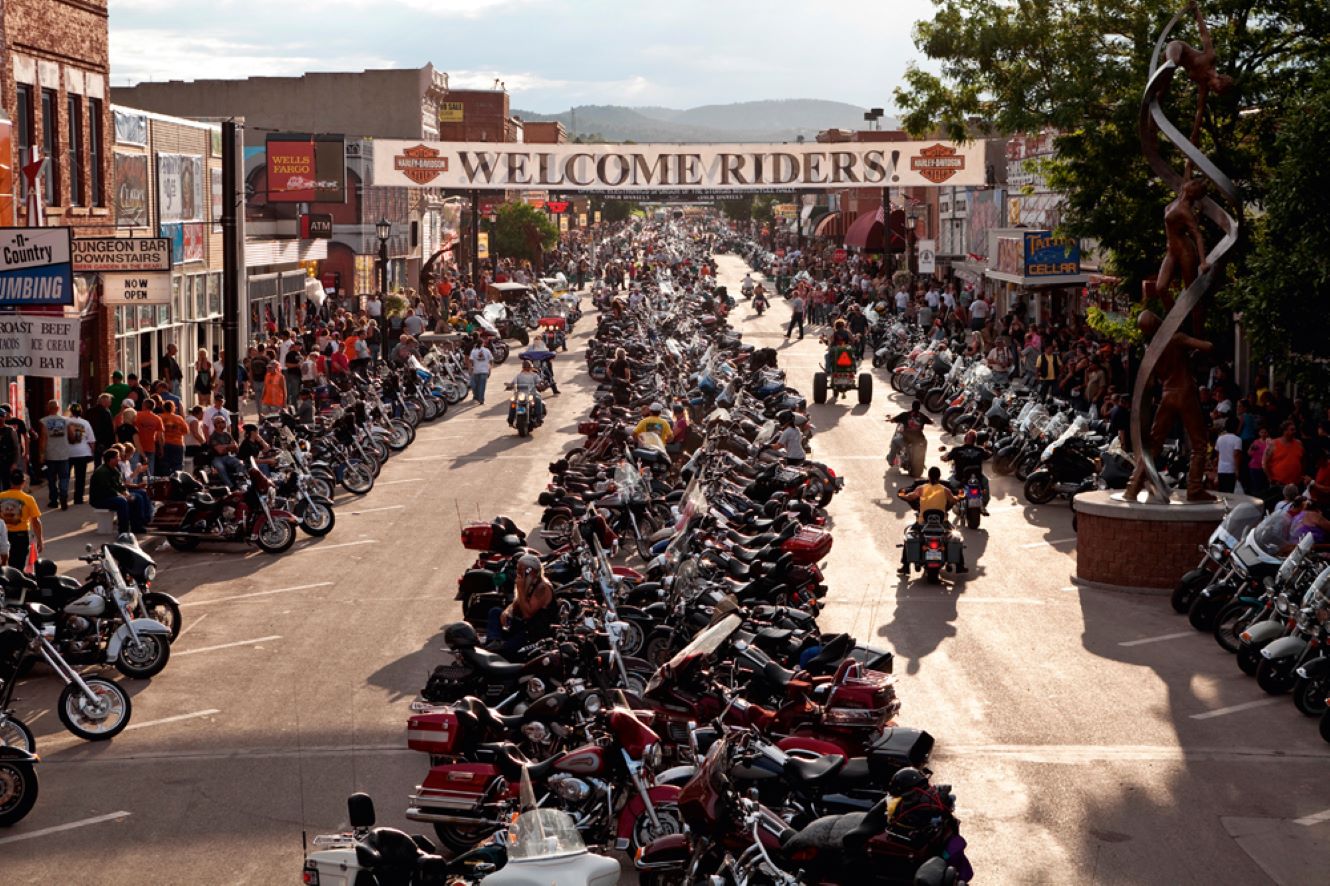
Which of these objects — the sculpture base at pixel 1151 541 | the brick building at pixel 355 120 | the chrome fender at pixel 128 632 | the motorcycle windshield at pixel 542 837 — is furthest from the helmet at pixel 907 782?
the brick building at pixel 355 120

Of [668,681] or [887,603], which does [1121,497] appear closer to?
[887,603]

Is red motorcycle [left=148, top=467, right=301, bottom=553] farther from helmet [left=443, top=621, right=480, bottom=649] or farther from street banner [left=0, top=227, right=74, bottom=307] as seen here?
helmet [left=443, top=621, right=480, bottom=649]

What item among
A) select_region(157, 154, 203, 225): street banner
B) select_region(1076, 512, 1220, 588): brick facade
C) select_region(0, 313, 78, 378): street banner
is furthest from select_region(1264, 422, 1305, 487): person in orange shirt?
select_region(157, 154, 203, 225): street banner

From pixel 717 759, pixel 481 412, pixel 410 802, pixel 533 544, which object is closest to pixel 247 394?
pixel 481 412

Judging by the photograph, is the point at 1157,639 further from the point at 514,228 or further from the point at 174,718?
the point at 514,228

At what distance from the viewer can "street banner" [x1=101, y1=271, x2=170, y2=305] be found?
29516 mm

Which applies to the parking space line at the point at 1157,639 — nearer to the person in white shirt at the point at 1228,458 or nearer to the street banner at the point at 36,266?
the person in white shirt at the point at 1228,458

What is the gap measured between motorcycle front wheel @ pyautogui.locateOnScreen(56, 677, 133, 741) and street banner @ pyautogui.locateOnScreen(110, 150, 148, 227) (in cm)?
2177

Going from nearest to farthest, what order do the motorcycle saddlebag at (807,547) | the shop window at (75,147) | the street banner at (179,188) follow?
1. the motorcycle saddlebag at (807,547)
2. the shop window at (75,147)
3. the street banner at (179,188)

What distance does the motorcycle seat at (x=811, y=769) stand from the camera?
1089 centimetres

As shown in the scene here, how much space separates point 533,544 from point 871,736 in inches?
418

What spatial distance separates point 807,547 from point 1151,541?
15.2 feet

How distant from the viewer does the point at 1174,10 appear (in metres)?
28.3

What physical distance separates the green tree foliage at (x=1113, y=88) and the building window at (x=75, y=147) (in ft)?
51.7
